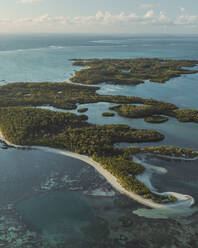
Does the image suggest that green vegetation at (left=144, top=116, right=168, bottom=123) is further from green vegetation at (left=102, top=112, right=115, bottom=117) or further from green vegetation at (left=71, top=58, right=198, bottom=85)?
green vegetation at (left=71, top=58, right=198, bottom=85)

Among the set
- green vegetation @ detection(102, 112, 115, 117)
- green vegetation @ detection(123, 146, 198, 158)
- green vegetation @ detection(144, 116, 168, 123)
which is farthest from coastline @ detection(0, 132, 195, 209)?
green vegetation @ detection(144, 116, 168, 123)

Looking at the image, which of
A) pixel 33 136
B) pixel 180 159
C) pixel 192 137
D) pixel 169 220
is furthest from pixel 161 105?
pixel 169 220

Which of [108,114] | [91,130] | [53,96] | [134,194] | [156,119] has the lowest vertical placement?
[134,194]

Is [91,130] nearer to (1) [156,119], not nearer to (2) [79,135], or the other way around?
(2) [79,135]

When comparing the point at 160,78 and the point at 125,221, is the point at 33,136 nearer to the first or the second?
the point at 125,221

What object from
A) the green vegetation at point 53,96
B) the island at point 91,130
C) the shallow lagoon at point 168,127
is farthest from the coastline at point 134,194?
the green vegetation at point 53,96

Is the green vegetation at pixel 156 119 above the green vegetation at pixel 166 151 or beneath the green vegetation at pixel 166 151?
above

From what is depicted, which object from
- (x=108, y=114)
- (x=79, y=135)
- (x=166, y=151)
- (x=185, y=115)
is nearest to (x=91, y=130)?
(x=79, y=135)

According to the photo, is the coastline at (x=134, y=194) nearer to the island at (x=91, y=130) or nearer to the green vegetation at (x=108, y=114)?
the island at (x=91, y=130)

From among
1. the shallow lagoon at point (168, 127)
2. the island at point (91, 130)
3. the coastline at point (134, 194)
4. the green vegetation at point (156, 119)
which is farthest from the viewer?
the green vegetation at point (156, 119)

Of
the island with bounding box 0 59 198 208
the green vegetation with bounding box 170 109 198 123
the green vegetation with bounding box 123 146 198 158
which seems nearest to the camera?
the island with bounding box 0 59 198 208

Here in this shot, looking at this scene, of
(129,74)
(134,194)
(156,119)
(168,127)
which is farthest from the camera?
(129,74)
